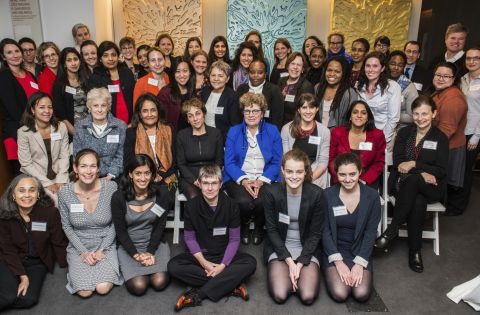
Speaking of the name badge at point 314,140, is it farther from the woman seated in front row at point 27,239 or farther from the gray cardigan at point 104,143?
the woman seated in front row at point 27,239

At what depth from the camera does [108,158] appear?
3.51 m

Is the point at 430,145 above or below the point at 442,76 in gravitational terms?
below

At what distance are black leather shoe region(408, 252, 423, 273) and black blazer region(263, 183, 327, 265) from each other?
2.84 feet

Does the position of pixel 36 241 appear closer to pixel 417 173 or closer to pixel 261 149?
pixel 261 149

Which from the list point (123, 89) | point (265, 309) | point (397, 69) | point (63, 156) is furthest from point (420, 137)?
point (63, 156)

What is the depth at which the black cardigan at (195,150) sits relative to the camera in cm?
351

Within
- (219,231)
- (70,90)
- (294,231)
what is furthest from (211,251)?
(70,90)

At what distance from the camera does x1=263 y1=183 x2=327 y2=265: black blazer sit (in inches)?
112

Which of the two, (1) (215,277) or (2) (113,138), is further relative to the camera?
(2) (113,138)

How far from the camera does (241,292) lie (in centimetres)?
277

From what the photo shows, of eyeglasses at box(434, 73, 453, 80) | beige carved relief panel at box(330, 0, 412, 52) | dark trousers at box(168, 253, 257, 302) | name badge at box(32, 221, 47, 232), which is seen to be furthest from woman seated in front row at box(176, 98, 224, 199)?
beige carved relief panel at box(330, 0, 412, 52)

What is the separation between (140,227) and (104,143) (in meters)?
0.96

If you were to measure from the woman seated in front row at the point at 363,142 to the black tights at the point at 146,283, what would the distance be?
1695mm

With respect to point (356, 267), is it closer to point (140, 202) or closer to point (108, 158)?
point (140, 202)
